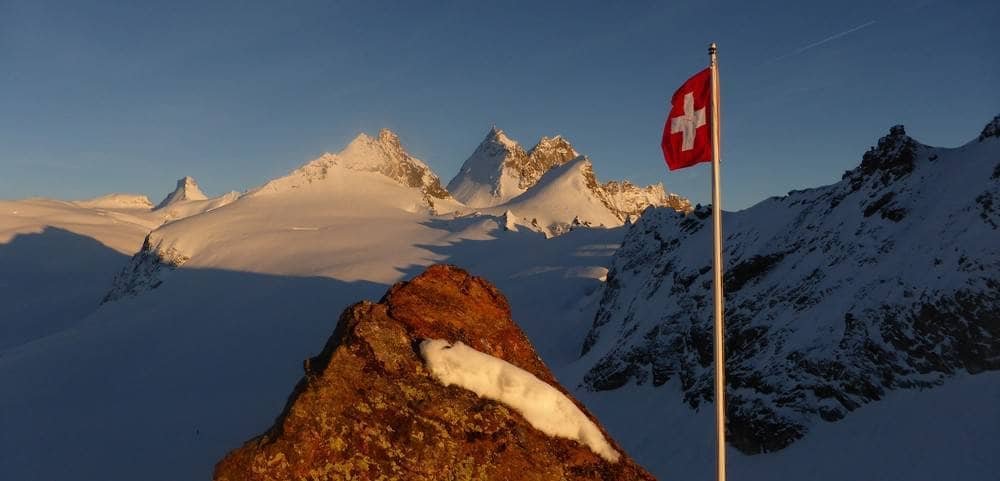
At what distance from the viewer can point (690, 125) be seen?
9.04 metres

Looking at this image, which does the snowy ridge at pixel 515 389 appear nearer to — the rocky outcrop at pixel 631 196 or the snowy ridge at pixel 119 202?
the rocky outcrop at pixel 631 196

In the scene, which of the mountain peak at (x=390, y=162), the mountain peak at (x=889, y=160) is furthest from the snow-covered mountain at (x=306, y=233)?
the mountain peak at (x=889, y=160)

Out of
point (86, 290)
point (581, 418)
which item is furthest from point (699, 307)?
point (86, 290)

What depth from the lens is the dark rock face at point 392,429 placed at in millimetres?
6047

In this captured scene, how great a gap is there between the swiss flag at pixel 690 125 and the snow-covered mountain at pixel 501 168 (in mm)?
138148

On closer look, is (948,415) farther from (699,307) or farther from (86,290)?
(86,290)

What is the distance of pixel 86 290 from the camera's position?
82.1m

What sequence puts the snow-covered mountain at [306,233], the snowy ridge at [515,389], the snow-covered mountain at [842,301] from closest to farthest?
the snowy ridge at [515,389], the snow-covered mountain at [842,301], the snow-covered mountain at [306,233]

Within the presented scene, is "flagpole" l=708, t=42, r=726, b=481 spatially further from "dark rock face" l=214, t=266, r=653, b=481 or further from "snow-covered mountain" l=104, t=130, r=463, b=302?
"snow-covered mountain" l=104, t=130, r=463, b=302

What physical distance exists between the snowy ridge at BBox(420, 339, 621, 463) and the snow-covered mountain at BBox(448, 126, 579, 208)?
460 feet

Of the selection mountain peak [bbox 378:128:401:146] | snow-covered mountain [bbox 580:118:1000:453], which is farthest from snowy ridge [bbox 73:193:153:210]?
snow-covered mountain [bbox 580:118:1000:453]

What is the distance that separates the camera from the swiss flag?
8.78m

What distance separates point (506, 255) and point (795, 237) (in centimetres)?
3853

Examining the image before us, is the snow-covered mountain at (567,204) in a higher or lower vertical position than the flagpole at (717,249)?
higher
